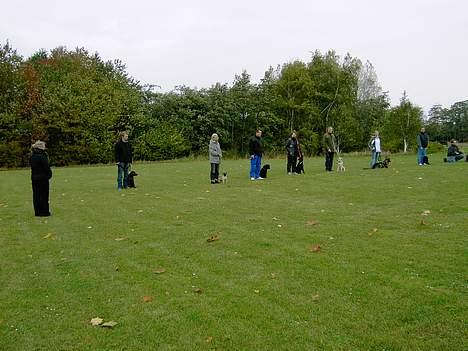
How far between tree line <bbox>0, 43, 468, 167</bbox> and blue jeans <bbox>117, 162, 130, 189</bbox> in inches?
930

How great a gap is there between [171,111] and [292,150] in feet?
92.2

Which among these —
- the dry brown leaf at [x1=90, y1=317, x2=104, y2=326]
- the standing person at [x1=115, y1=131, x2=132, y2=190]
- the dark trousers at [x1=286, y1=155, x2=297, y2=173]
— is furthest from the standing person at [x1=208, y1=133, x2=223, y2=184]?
the dry brown leaf at [x1=90, y1=317, x2=104, y2=326]

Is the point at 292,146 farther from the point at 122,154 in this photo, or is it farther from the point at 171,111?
the point at 171,111

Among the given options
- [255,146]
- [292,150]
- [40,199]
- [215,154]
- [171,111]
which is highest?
[171,111]

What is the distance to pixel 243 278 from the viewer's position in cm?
576

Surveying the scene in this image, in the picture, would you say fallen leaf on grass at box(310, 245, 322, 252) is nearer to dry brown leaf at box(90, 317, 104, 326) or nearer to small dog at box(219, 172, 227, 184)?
dry brown leaf at box(90, 317, 104, 326)

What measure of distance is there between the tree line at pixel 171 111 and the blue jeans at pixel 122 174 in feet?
77.5

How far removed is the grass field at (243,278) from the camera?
4.20 metres

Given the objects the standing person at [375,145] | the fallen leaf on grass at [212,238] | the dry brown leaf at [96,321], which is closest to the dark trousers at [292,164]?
the standing person at [375,145]

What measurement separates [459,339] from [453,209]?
21.3 feet

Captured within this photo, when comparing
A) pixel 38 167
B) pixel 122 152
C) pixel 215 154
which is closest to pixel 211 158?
pixel 215 154

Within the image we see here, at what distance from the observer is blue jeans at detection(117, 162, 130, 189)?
54.7 feet

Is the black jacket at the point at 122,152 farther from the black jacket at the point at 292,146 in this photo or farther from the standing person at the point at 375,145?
the standing person at the point at 375,145

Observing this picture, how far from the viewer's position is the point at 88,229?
945 centimetres
